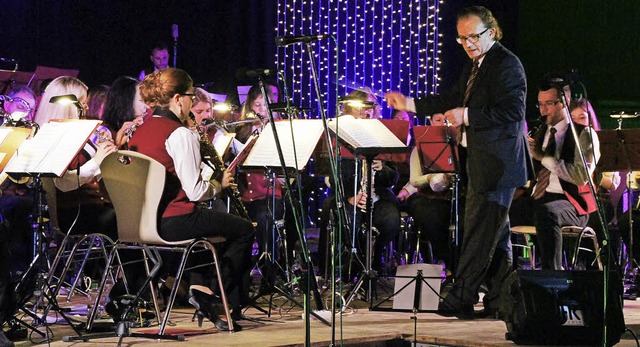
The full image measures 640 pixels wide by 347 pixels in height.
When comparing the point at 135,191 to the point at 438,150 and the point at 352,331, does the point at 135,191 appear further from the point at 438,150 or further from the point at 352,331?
the point at 438,150

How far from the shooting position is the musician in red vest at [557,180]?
245 inches

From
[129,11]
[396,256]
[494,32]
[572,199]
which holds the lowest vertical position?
[396,256]

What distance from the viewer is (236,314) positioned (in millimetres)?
5215

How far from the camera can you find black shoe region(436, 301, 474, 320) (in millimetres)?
5312

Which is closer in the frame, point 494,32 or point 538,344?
point 538,344

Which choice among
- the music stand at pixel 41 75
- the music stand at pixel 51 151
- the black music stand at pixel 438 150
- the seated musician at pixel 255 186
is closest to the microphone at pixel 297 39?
the music stand at pixel 51 151

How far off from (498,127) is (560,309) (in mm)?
1178

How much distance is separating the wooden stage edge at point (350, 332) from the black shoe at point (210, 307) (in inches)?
2.1

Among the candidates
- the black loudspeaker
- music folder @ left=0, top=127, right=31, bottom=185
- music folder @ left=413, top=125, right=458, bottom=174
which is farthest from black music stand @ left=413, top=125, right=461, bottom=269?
music folder @ left=0, top=127, right=31, bottom=185

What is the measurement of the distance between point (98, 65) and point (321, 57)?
2.55 meters

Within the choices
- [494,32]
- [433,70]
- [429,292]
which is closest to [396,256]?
[433,70]

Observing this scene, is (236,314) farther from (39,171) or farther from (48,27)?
(48,27)

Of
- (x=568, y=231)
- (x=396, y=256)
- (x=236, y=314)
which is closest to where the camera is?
(x=236, y=314)

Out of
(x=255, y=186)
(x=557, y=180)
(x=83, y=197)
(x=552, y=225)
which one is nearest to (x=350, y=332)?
(x=83, y=197)
